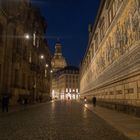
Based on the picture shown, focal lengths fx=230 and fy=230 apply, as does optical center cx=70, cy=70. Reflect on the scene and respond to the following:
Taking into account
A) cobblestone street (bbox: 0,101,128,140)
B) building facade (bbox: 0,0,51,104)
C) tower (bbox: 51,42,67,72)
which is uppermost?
tower (bbox: 51,42,67,72)

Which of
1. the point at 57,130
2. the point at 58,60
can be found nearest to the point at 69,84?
the point at 58,60

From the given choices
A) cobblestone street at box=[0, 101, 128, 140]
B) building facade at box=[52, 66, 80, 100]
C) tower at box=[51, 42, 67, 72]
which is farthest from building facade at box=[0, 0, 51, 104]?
tower at box=[51, 42, 67, 72]

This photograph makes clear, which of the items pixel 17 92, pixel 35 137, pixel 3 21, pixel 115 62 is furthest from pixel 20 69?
pixel 35 137

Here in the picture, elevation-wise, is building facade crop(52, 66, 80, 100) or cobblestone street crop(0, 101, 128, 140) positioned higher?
building facade crop(52, 66, 80, 100)

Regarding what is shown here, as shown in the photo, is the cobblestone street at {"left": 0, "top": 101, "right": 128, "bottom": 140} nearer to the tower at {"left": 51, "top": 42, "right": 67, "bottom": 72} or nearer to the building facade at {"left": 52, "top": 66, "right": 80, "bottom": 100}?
the building facade at {"left": 52, "top": 66, "right": 80, "bottom": 100}

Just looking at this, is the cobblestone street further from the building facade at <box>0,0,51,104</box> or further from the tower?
the tower

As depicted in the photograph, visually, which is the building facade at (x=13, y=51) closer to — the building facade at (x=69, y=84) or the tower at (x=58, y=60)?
the building facade at (x=69, y=84)

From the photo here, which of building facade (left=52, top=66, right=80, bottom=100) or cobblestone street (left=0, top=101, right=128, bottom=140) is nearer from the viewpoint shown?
cobblestone street (left=0, top=101, right=128, bottom=140)

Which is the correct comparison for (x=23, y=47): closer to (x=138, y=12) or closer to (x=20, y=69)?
(x=20, y=69)

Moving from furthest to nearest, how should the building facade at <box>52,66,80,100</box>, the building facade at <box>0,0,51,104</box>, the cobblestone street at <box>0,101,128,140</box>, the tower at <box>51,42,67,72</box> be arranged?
1. the tower at <box>51,42,67,72</box>
2. the building facade at <box>52,66,80,100</box>
3. the building facade at <box>0,0,51,104</box>
4. the cobblestone street at <box>0,101,128,140</box>

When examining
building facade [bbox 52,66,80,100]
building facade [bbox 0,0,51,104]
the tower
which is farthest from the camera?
the tower

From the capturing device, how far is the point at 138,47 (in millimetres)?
15156

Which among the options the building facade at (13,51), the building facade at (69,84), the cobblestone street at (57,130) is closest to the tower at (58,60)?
the building facade at (69,84)

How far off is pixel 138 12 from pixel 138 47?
2.39m
